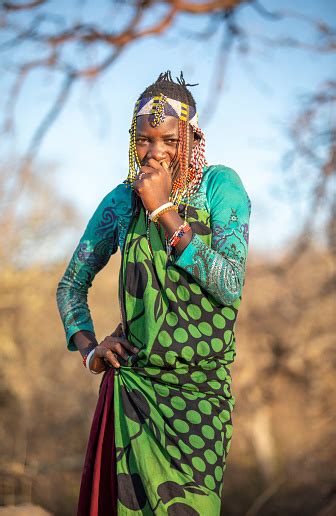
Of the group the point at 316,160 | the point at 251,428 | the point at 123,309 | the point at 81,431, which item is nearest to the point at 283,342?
the point at 251,428

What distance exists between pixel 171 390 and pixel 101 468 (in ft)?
1.37

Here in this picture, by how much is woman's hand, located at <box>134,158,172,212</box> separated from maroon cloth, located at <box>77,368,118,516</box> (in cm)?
71

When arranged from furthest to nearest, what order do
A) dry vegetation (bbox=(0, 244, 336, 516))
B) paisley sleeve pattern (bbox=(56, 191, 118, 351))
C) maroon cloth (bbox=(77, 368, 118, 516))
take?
dry vegetation (bbox=(0, 244, 336, 516)) → paisley sleeve pattern (bbox=(56, 191, 118, 351)) → maroon cloth (bbox=(77, 368, 118, 516))

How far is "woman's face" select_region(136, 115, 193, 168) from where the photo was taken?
256cm

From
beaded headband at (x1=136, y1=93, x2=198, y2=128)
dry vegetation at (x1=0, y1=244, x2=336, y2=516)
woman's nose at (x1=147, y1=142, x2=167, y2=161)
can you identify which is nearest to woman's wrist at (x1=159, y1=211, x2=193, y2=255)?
woman's nose at (x1=147, y1=142, x2=167, y2=161)

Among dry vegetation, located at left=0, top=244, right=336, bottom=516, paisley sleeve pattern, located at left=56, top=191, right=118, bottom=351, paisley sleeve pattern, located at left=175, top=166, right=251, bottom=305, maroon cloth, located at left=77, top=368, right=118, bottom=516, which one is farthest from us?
dry vegetation, located at left=0, top=244, right=336, bottom=516

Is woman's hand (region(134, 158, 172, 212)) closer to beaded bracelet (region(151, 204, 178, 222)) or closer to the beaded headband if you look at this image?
beaded bracelet (region(151, 204, 178, 222))

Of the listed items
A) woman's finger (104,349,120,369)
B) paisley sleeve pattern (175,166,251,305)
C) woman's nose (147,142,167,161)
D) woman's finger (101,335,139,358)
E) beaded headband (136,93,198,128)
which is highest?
beaded headband (136,93,198,128)

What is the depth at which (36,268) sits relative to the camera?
12.5m

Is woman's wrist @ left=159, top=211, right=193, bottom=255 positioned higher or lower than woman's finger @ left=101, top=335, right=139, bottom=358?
higher

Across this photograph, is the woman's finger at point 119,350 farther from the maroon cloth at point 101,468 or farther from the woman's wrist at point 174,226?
the woman's wrist at point 174,226

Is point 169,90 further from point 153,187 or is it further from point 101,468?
point 101,468

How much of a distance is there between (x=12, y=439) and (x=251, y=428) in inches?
202

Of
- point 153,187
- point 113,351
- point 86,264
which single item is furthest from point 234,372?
point 153,187
